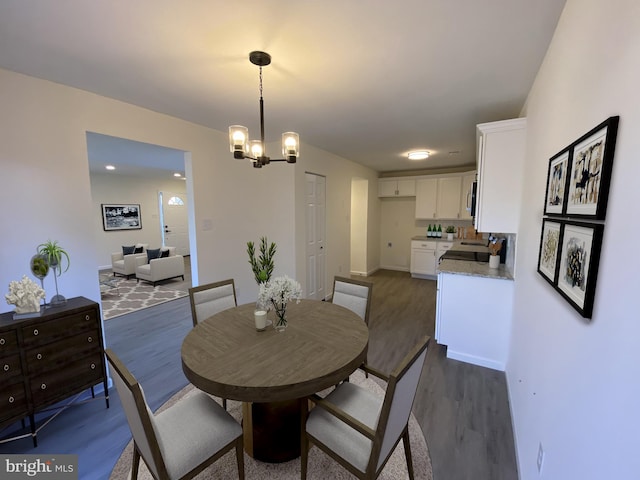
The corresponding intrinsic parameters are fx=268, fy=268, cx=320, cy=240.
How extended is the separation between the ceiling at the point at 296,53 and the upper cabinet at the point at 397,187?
3.48m

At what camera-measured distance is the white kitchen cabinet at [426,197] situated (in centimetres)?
600

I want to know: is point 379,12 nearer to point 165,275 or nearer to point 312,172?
point 312,172

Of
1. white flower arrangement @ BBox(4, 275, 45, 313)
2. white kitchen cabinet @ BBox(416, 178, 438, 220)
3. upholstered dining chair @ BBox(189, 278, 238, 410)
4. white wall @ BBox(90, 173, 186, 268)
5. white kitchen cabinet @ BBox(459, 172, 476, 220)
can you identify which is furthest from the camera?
white wall @ BBox(90, 173, 186, 268)

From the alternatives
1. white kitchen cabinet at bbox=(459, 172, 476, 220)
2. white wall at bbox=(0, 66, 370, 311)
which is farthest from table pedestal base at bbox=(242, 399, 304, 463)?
white kitchen cabinet at bbox=(459, 172, 476, 220)

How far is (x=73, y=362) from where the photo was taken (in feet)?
6.57

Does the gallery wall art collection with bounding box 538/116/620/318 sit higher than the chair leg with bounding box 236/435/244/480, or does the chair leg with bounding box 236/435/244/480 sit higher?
the gallery wall art collection with bounding box 538/116/620/318

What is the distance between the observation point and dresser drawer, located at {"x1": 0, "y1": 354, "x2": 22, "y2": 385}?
1685 mm

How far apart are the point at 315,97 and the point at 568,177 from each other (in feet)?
6.31

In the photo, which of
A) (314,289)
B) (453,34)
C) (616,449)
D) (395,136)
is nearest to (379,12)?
(453,34)

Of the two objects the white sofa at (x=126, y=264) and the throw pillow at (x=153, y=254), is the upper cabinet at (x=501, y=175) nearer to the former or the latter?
the throw pillow at (x=153, y=254)

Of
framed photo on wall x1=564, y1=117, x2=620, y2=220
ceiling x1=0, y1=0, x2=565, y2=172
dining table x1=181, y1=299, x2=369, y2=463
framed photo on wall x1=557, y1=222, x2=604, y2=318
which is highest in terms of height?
ceiling x1=0, y1=0, x2=565, y2=172

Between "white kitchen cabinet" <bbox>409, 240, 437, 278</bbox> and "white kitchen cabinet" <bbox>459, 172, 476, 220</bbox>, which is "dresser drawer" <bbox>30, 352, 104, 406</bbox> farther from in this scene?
"white kitchen cabinet" <bbox>459, 172, 476, 220</bbox>

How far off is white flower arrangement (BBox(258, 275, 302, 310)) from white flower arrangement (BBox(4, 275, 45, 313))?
1.57 metres

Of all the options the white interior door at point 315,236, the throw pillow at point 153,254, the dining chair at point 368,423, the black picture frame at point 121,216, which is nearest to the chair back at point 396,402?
the dining chair at point 368,423
